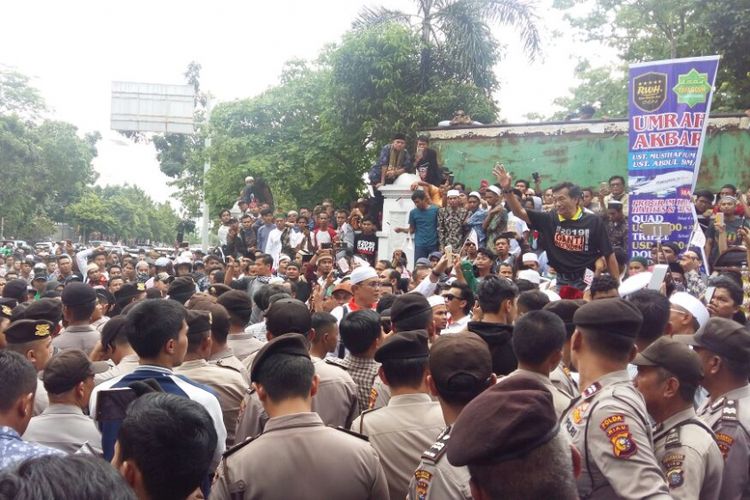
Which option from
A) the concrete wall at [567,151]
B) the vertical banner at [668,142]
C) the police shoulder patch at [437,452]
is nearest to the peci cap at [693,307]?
the police shoulder patch at [437,452]

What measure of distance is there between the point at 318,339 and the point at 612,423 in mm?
2900

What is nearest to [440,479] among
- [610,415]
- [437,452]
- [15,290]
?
[437,452]

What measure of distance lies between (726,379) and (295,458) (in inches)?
81.5

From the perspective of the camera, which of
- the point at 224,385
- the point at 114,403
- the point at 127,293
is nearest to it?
the point at 114,403

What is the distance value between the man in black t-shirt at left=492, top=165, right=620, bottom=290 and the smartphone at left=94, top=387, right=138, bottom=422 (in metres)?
4.60

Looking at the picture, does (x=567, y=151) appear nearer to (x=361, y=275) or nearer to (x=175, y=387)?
(x=361, y=275)

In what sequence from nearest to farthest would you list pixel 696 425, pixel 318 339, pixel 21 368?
1. pixel 696 425
2. pixel 21 368
3. pixel 318 339

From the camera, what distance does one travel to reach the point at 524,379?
7.07ft

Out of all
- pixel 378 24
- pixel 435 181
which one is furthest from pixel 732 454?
pixel 378 24

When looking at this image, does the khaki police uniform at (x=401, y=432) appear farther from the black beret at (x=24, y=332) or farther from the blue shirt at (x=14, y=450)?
the black beret at (x=24, y=332)

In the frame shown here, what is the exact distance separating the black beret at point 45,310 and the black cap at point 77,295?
0.19m

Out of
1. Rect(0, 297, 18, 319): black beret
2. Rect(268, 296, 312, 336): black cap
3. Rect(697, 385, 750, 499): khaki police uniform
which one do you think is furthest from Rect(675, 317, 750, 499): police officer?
Rect(0, 297, 18, 319): black beret

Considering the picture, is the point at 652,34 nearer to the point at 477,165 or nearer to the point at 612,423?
the point at 477,165

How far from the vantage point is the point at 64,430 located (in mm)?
3861
